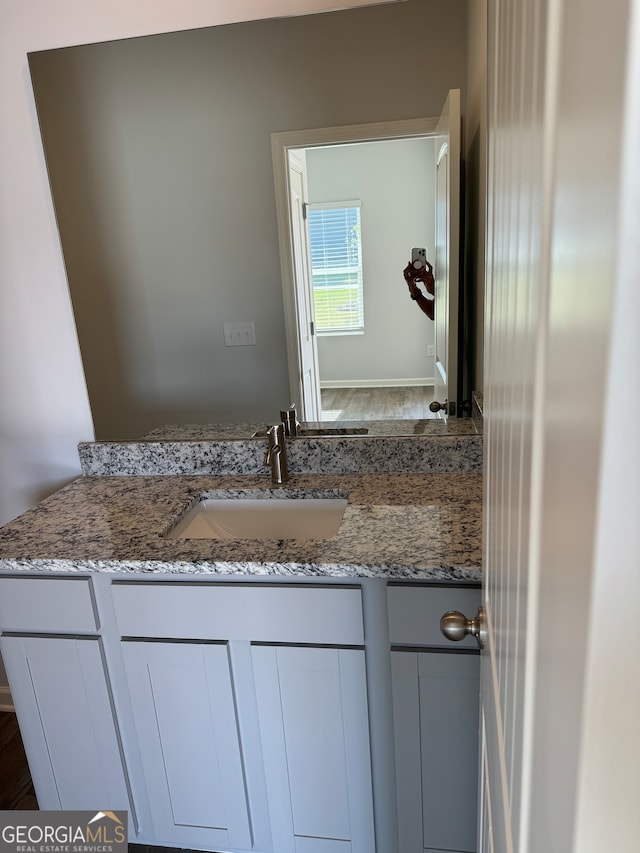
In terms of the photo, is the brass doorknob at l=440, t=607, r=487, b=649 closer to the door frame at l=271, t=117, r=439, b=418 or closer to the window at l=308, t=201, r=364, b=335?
the door frame at l=271, t=117, r=439, b=418

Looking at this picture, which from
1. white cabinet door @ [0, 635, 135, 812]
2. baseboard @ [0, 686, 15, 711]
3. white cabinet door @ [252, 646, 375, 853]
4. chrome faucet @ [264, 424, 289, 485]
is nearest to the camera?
white cabinet door @ [252, 646, 375, 853]

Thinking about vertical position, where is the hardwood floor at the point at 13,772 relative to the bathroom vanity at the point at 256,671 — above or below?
below

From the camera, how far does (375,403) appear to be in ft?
5.82

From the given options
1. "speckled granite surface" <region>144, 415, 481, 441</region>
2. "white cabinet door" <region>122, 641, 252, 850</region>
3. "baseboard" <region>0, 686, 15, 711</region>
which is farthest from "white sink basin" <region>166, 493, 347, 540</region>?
"baseboard" <region>0, 686, 15, 711</region>

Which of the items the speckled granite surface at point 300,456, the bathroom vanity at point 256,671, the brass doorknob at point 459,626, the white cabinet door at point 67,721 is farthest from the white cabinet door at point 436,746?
the white cabinet door at point 67,721

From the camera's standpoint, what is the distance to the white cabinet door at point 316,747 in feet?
4.32

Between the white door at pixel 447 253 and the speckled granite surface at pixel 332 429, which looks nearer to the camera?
the white door at pixel 447 253

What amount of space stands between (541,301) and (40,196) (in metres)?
1.73

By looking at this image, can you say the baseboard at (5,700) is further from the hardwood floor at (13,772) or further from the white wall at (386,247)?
the white wall at (386,247)

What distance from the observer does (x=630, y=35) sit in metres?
0.22

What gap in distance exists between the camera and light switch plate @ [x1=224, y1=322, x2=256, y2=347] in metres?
1.75

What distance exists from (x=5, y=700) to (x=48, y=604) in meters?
1.17

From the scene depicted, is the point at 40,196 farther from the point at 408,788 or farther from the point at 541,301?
the point at 408,788

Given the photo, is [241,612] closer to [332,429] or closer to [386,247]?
[332,429]
